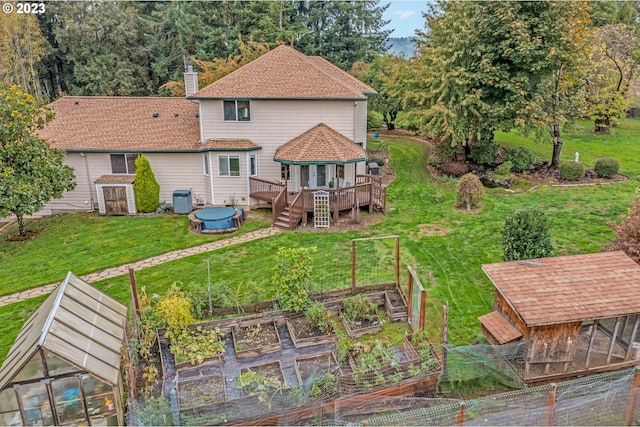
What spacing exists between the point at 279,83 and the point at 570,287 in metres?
13.8

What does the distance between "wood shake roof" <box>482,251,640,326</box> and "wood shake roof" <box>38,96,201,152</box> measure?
13.7 metres

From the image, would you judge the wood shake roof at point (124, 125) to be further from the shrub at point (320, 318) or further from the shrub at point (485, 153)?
the shrub at point (485, 153)

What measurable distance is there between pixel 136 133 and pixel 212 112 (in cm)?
355

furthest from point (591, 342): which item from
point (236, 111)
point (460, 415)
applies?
point (236, 111)

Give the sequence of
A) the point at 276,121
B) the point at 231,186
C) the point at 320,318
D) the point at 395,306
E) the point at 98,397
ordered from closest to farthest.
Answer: the point at 98,397, the point at 320,318, the point at 395,306, the point at 276,121, the point at 231,186

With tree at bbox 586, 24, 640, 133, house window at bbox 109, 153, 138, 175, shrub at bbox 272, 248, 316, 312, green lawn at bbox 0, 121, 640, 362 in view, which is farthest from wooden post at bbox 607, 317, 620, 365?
tree at bbox 586, 24, 640, 133

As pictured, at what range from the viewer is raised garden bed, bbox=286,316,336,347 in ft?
32.7

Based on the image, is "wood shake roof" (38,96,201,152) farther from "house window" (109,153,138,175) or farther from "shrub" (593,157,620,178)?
"shrub" (593,157,620,178)

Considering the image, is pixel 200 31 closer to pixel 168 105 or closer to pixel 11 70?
pixel 11 70

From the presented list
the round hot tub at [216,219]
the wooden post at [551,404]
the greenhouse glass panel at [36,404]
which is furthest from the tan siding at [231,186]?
the wooden post at [551,404]

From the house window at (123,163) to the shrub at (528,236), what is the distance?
1480cm

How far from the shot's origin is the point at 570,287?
912 centimetres

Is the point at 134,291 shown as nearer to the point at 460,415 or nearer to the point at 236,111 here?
the point at 460,415

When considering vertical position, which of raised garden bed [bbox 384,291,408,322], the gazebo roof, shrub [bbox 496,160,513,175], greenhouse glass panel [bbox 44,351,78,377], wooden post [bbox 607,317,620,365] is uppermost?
the gazebo roof
